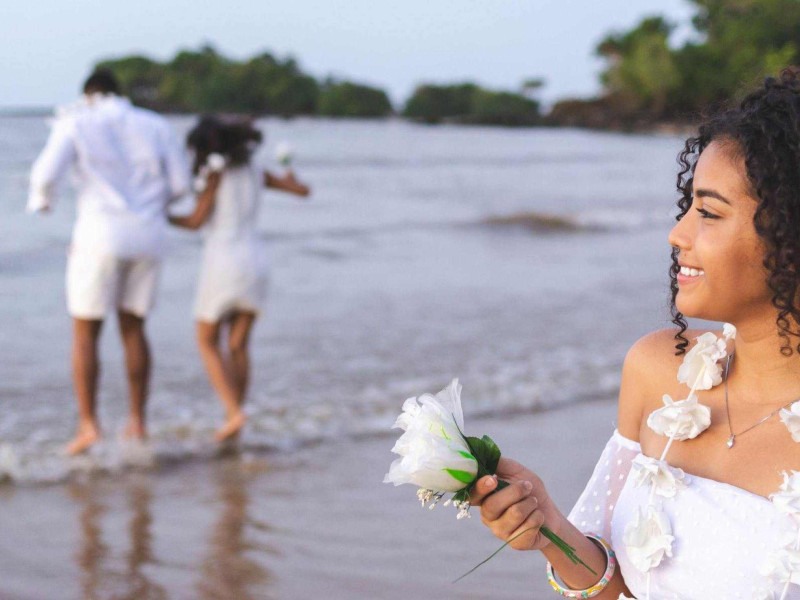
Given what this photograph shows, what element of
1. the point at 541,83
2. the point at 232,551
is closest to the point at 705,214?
the point at 232,551

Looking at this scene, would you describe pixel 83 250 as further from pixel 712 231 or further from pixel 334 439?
pixel 712 231

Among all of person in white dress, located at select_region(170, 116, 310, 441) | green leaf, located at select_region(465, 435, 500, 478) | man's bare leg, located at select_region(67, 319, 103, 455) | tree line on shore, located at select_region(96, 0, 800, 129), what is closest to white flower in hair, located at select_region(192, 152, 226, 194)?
person in white dress, located at select_region(170, 116, 310, 441)

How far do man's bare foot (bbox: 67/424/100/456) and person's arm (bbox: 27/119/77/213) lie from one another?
1209 mm

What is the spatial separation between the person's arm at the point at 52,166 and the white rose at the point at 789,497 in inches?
187

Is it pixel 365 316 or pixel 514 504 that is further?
pixel 365 316

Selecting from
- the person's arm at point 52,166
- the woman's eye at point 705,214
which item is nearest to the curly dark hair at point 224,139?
the person's arm at point 52,166

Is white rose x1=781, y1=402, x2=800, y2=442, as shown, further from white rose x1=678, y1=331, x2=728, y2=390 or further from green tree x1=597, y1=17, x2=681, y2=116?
green tree x1=597, y1=17, x2=681, y2=116

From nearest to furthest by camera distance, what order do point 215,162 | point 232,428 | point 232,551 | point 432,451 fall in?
point 432,451 → point 232,551 → point 215,162 → point 232,428

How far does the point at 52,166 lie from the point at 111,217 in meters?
0.42

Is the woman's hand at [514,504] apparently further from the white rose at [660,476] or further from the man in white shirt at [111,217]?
the man in white shirt at [111,217]

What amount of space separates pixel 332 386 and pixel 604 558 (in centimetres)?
547

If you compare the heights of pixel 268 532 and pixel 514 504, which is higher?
pixel 514 504

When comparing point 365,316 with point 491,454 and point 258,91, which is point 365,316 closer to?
point 491,454

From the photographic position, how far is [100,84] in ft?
20.4
